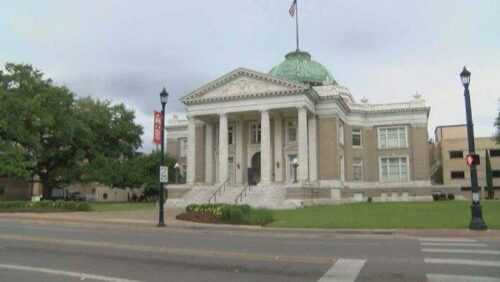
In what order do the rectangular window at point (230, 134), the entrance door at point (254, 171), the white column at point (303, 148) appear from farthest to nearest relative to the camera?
the rectangular window at point (230, 134) < the entrance door at point (254, 171) < the white column at point (303, 148)

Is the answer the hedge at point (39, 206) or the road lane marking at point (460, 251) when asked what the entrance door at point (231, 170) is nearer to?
the hedge at point (39, 206)

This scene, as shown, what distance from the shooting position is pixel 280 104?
42.6 m

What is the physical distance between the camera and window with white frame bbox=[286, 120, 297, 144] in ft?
153

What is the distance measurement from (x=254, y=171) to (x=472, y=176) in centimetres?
3049

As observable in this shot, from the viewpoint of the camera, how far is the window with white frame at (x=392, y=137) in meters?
52.4

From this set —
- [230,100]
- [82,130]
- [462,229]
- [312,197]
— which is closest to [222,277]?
[462,229]

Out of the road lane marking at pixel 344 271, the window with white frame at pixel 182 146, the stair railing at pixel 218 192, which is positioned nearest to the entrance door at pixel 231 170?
the stair railing at pixel 218 192

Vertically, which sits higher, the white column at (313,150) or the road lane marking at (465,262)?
the white column at (313,150)

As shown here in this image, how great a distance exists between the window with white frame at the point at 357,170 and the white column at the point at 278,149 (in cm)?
1020

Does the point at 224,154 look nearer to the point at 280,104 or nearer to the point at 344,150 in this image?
the point at 280,104

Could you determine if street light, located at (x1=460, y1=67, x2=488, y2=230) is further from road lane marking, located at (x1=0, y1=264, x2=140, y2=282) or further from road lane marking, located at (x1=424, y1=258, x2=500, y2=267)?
road lane marking, located at (x1=0, y1=264, x2=140, y2=282)

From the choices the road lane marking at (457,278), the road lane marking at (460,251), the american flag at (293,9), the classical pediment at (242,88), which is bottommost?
the road lane marking at (460,251)

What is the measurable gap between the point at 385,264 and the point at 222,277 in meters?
3.62

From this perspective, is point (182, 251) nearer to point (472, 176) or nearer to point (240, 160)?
point (472, 176)
